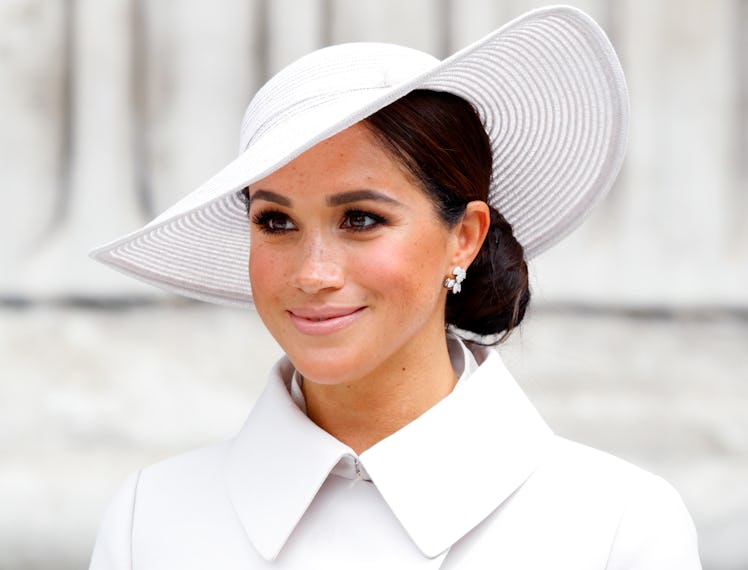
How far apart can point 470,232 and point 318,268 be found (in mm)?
271

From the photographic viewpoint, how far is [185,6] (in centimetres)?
375

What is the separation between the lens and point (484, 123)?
2.36m

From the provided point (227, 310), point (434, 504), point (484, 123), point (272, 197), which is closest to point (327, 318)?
point (272, 197)

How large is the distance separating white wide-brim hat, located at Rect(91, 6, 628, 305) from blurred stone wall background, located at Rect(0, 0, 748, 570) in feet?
3.63

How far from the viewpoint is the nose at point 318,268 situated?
6.99ft

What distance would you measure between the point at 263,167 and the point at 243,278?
539mm

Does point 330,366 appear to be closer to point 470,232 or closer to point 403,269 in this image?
point 403,269

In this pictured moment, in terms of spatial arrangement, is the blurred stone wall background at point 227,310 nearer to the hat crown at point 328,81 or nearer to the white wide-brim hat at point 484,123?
the white wide-brim hat at point 484,123

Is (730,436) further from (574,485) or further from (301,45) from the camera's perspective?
(574,485)

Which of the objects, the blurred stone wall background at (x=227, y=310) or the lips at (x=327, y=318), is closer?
the lips at (x=327, y=318)

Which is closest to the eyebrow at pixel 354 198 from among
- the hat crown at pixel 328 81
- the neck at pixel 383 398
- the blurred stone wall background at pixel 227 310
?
the hat crown at pixel 328 81

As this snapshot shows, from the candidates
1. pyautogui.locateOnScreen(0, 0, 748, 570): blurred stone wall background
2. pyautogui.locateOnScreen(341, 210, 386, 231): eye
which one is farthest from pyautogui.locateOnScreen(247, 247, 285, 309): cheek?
pyautogui.locateOnScreen(0, 0, 748, 570): blurred stone wall background

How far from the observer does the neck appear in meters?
2.28

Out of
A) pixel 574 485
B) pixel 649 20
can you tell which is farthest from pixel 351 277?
pixel 649 20
